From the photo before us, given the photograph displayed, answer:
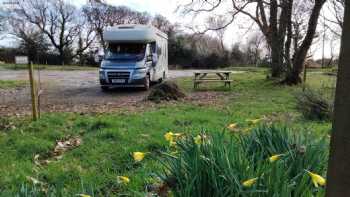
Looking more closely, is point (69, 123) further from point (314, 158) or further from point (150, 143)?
point (314, 158)

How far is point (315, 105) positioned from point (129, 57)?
1067cm

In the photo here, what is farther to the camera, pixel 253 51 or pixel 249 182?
pixel 253 51

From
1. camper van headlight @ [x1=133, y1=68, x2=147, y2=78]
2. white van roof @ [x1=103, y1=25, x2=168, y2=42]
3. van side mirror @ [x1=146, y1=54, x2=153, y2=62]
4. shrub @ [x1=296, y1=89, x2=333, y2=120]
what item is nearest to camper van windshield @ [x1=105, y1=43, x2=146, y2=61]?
van side mirror @ [x1=146, y1=54, x2=153, y2=62]

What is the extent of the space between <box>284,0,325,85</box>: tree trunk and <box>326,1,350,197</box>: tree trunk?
1755cm

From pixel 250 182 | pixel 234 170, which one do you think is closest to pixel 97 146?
pixel 234 170

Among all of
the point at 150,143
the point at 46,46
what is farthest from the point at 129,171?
the point at 46,46

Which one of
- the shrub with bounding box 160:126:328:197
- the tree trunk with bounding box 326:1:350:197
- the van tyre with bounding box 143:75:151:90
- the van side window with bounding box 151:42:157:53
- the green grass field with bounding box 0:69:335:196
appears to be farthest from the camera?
the van side window with bounding box 151:42:157:53

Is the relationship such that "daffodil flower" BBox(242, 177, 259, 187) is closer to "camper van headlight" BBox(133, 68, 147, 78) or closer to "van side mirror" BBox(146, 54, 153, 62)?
"camper van headlight" BBox(133, 68, 147, 78)

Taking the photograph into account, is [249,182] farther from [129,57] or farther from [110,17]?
[110,17]

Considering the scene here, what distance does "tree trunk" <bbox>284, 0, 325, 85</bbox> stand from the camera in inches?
701

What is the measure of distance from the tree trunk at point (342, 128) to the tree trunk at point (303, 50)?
1755 cm

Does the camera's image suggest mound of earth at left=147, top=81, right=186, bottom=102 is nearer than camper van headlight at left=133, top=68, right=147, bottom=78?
Yes

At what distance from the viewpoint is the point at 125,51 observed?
18.2m

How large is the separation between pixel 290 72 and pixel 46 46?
141ft
